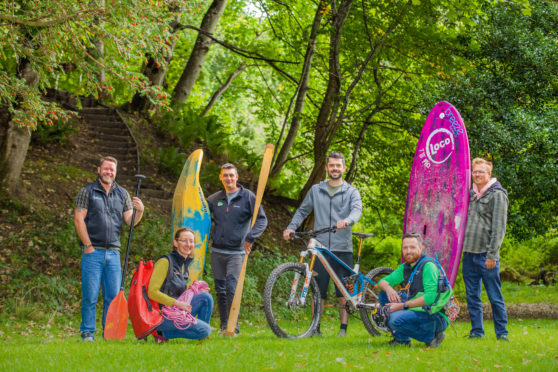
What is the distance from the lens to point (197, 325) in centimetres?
455

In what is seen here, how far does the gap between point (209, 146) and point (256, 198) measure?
8.45 metres

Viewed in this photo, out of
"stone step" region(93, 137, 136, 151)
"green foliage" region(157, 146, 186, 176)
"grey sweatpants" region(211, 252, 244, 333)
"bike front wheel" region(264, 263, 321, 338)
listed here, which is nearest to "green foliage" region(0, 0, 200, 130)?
"grey sweatpants" region(211, 252, 244, 333)

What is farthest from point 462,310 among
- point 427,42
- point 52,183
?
point 52,183

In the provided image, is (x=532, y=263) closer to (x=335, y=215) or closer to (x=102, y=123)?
(x=335, y=215)

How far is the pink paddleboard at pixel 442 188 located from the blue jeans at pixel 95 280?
3377 millimetres

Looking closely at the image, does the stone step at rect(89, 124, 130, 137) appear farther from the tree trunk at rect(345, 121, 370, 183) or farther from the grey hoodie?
the grey hoodie

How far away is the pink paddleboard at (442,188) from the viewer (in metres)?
6.32

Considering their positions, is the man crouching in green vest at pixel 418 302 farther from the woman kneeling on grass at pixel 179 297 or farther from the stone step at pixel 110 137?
the stone step at pixel 110 137

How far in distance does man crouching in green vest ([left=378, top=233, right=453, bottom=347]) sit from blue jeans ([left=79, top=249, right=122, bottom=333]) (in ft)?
7.76

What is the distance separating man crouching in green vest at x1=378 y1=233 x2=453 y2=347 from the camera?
14.7 ft

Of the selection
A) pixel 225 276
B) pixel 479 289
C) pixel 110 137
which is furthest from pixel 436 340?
pixel 110 137

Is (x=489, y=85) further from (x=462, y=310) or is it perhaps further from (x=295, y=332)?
(x=295, y=332)

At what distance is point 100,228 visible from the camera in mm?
5082

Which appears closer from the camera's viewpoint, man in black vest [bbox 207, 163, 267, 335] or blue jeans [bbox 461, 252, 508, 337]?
blue jeans [bbox 461, 252, 508, 337]
